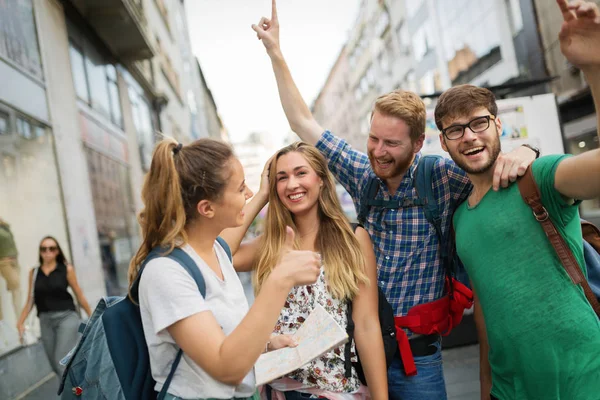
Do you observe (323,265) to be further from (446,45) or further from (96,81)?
(446,45)

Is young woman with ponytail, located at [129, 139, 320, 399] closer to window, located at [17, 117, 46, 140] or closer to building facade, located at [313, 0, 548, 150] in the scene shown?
building facade, located at [313, 0, 548, 150]

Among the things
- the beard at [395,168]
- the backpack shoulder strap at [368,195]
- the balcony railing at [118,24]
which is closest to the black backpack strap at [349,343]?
the backpack shoulder strap at [368,195]

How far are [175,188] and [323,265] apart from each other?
2.96 feet

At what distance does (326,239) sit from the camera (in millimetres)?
2170

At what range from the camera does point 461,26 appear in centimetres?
1731

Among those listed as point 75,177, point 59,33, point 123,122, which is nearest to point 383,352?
point 75,177

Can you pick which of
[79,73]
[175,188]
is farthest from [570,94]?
[175,188]

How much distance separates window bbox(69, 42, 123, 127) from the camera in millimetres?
7805

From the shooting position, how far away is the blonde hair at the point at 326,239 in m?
2.00

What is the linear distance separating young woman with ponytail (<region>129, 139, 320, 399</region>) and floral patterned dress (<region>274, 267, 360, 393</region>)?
0.46 metres

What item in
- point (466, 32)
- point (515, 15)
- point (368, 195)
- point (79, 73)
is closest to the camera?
point (368, 195)

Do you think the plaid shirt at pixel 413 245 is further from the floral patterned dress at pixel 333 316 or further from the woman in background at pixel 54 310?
the woman in background at pixel 54 310

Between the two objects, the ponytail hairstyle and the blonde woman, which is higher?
the ponytail hairstyle

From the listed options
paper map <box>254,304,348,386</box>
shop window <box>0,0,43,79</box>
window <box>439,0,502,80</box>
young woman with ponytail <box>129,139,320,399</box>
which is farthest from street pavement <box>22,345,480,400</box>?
window <box>439,0,502,80</box>
